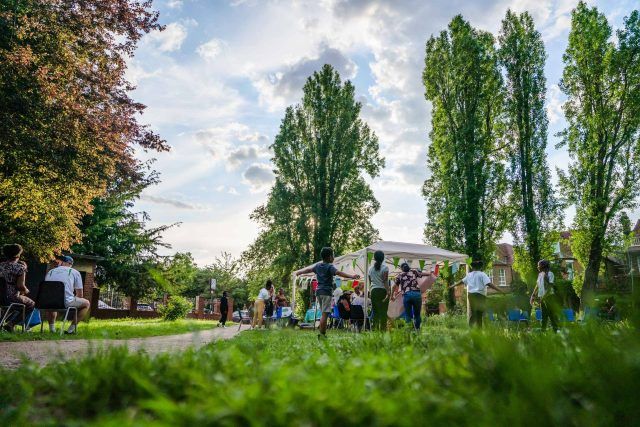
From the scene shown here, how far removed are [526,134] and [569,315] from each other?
24.2 m

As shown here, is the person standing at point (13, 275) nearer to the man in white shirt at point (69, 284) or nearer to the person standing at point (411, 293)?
the man in white shirt at point (69, 284)

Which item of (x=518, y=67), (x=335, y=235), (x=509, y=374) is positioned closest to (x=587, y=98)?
(x=518, y=67)

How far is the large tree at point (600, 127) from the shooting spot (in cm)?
2306

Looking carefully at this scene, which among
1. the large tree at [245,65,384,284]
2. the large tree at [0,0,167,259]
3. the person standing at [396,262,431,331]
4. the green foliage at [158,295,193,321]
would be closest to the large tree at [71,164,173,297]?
the green foliage at [158,295,193,321]

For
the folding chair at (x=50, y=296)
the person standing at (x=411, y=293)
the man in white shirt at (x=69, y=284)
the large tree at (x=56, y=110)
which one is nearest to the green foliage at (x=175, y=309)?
the large tree at (x=56, y=110)

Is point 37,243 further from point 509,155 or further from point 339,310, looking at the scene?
point 509,155

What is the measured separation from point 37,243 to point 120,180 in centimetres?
542

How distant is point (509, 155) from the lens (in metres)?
24.7

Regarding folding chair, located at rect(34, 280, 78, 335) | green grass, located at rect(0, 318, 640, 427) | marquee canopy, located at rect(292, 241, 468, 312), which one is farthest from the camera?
marquee canopy, located at rect(292, 241, 468, 312)

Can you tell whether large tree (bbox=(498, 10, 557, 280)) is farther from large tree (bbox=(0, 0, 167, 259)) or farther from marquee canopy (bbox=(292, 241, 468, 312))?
large tree (bbox=(0, 0, 167, 259))

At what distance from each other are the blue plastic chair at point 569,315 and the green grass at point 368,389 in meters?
0.13

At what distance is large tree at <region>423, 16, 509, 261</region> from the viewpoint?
77.2 ft

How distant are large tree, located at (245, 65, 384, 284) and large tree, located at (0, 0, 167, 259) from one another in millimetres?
17860

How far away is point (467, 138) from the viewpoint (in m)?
24.5
